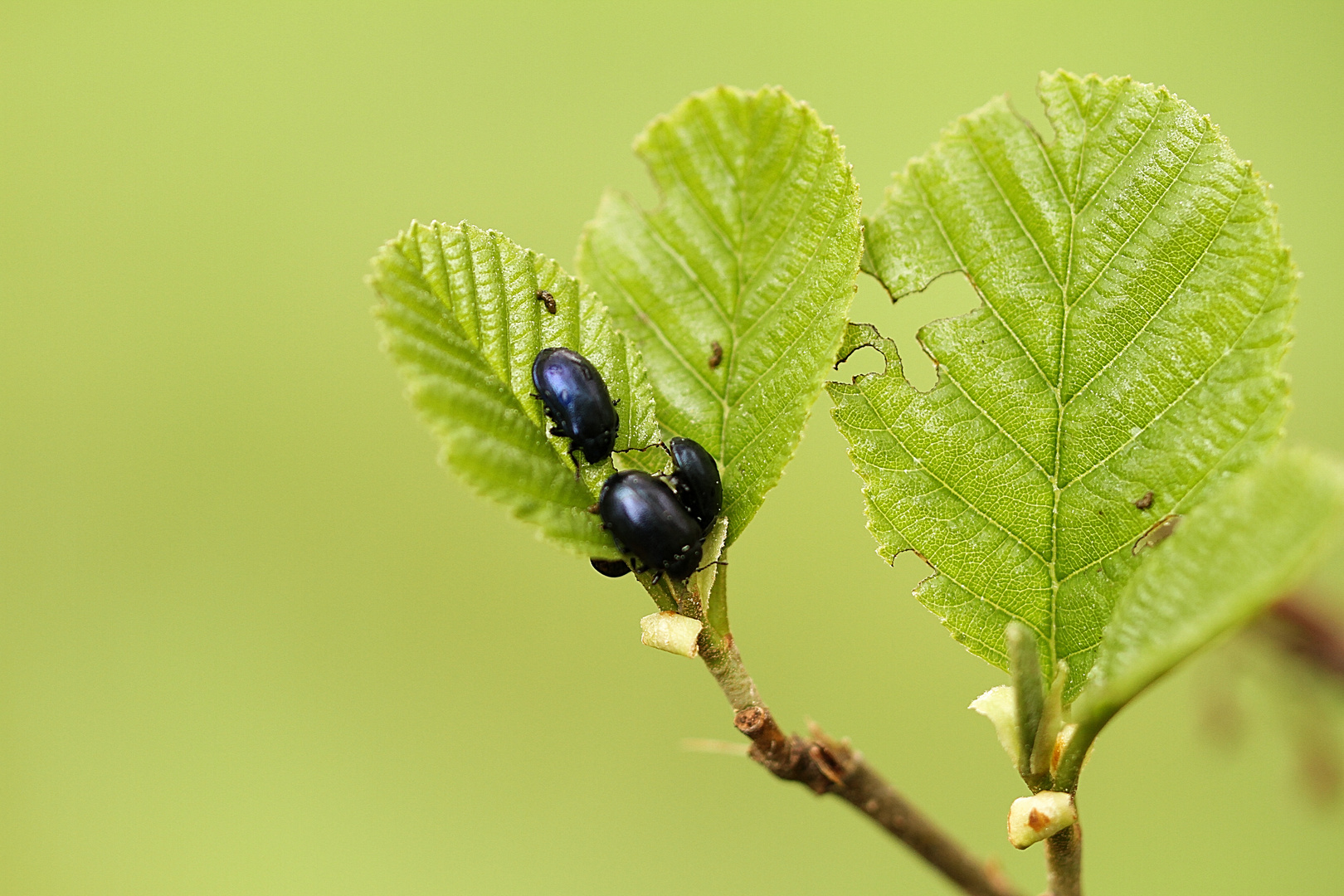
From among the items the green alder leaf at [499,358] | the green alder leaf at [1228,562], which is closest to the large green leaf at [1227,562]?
the green alder leaf at [1228,562]

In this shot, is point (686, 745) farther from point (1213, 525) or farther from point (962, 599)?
point (1213, 525)

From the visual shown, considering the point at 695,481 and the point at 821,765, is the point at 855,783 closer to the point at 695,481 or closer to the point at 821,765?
the point at 821,765

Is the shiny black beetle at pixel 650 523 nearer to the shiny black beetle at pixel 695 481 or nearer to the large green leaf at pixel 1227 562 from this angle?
the shiny black beetle at pixel 695 481

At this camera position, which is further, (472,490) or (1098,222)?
(1098,222)

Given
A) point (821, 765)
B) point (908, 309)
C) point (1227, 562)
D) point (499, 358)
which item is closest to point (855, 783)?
point (821, 765)

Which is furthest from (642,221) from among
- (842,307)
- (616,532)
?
(616,532)

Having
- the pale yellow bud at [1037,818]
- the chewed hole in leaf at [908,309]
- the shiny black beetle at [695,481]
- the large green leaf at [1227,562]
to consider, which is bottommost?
the pale yellow bud at [1037,818]
